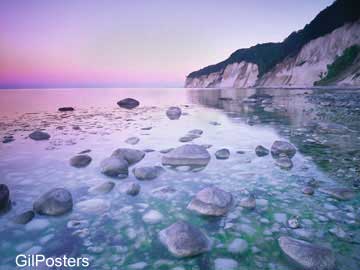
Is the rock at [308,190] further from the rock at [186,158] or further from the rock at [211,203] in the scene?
the rock at [186,158]

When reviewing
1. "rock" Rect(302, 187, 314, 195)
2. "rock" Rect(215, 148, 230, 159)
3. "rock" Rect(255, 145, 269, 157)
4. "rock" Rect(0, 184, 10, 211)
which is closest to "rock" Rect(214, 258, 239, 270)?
"rock" Rect(302, 187, 314, 195)

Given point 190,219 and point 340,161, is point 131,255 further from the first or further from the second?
point 340,161

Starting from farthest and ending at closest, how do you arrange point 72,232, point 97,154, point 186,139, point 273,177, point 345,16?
point 345,16
point 186,139
point 97,154
point 273,177
point 72,232

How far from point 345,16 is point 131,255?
222 ft

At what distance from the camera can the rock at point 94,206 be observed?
3219 mm

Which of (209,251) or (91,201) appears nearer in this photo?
(209,251)

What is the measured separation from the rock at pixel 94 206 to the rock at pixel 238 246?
176cm

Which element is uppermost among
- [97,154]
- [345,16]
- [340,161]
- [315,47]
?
[345,16]

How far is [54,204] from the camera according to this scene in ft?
10.4

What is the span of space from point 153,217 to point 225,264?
115 centimetres

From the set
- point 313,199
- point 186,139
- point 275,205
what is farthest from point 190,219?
point 186,139

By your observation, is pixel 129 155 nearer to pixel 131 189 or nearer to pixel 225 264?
pixel 131 189

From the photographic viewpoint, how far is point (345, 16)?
169ft

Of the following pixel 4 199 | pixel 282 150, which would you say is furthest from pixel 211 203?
pixel 282 150
